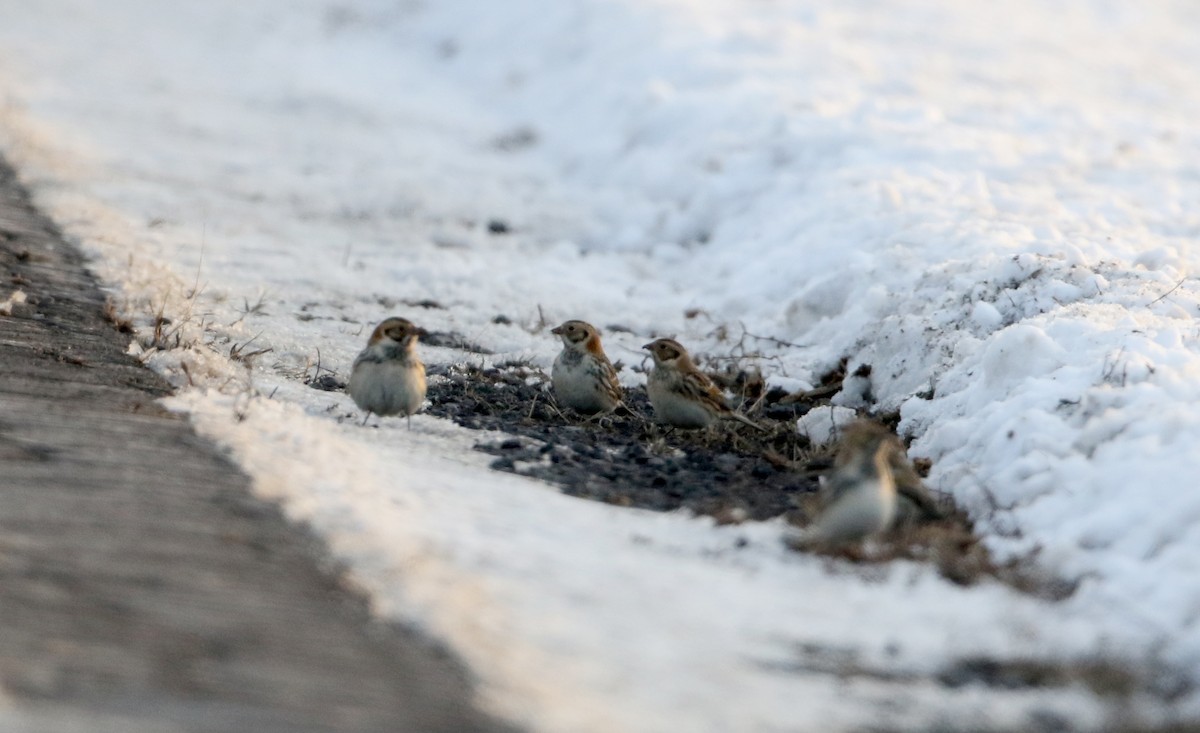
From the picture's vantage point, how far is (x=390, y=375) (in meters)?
7.76

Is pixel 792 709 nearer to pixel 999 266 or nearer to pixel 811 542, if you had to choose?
pixel 811 542

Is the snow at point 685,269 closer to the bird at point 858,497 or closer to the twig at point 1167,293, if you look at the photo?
the twig at point 1167,293

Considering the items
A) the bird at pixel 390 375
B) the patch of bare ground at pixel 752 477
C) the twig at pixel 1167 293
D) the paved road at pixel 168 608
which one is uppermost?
the twig at pixel 1167 293

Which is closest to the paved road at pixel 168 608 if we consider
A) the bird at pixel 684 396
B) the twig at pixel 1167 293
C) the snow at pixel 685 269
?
the snow at pixel 685 269

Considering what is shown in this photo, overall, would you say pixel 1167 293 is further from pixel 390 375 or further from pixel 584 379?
pixel 390 375

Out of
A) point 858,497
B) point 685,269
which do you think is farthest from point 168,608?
point 685,269

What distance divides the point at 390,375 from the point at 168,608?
10.3 ft

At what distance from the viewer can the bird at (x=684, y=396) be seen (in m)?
8.59

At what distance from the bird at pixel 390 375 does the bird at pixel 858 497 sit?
247 cm

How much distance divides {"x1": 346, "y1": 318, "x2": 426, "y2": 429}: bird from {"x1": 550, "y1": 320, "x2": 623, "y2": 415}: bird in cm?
112

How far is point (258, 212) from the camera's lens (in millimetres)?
14906

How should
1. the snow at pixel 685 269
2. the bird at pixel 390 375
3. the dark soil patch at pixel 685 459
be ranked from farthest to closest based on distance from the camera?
1. the bird at pixel 390 375
2. the dark soil patch at pixel 685 459
3. the snow at pixel 685 269

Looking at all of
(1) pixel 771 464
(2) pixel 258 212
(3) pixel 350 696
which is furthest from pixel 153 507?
(2) pixel 258 212

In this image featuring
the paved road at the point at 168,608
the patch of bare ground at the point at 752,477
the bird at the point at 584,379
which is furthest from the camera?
the bird at the point at 584,379
